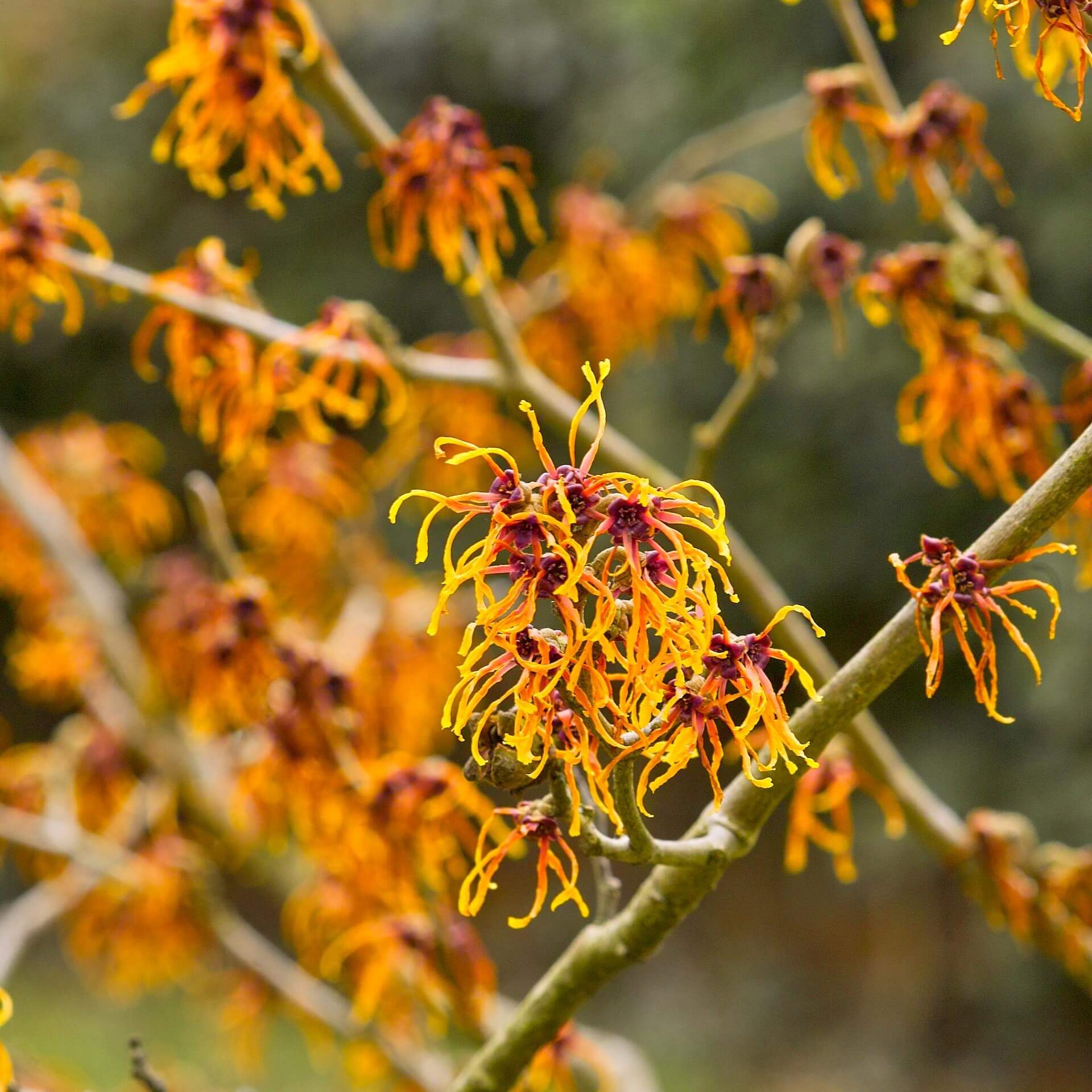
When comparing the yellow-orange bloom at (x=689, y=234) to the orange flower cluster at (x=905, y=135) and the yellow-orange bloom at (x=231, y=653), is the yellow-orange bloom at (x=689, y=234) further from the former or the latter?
the yellow-orange bloom at (x=231, y=653)

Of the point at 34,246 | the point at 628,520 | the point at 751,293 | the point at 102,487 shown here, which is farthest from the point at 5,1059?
the point at 102,487

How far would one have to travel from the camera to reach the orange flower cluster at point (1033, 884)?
82cm

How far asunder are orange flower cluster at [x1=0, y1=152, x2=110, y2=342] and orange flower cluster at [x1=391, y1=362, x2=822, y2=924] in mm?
525

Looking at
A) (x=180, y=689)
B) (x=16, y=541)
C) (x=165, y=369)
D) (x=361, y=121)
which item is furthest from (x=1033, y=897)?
(x=165, y=369)

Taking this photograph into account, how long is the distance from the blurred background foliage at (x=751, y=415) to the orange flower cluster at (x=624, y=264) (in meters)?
0.78

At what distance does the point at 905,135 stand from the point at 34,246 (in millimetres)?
595

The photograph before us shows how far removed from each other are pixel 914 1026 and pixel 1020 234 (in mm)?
1992

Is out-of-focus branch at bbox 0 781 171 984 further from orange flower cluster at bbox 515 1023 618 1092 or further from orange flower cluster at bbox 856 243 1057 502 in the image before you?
orange flower cluster at bbox 856 243 1057 502

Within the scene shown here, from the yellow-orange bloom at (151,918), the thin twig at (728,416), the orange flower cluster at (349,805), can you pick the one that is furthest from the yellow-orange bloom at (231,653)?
the thin twig at (728,416)

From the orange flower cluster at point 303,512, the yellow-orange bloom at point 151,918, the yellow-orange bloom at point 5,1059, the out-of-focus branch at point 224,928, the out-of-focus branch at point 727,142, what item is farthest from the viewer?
the orange flower cluster at point 303,512

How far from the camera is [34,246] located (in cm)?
84

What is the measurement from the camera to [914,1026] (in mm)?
3148

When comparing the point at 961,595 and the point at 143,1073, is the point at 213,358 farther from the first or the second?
the point at 961,595

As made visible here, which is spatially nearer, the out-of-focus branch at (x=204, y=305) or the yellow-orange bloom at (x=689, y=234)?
the out-of-focus branch at (x=204, y=305)
